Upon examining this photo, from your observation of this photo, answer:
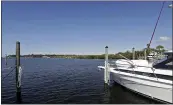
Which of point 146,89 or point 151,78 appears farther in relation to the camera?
point 146,89

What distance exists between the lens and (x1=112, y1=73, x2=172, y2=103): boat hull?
12669 mm

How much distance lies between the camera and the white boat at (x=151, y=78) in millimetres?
12711

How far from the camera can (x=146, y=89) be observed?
561 inches

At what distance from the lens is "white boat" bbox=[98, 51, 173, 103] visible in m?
12.7

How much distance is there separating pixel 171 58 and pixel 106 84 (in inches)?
285

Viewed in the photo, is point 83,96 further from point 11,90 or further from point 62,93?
point 11,90

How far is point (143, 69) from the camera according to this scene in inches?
580

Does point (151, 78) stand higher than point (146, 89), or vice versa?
point (151, 78)

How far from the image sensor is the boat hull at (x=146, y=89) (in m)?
12.7

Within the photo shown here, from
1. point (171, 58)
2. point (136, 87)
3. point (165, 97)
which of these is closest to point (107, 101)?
point (136, 87)

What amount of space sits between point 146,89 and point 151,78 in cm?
99

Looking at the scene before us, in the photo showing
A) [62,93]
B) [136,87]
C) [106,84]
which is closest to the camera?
[136,87]

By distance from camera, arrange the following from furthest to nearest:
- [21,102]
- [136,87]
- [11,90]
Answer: [11,90], [136,87], [21,102]

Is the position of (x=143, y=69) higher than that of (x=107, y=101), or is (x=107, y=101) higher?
(x=143, y=69)
